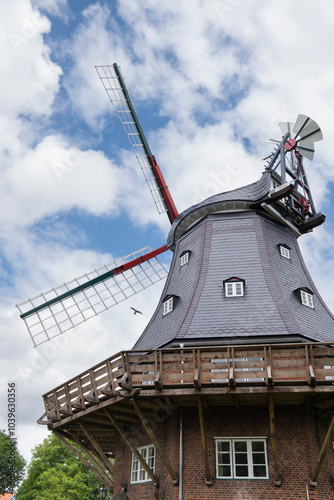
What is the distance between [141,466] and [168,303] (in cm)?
461

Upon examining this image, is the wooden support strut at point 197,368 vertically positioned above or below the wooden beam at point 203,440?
above

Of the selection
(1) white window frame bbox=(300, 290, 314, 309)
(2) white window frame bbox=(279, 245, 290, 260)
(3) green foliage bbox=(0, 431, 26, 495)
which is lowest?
(3) green foliage bbox=(0, 431, 26, 495)

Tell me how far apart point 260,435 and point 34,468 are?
71.7ft

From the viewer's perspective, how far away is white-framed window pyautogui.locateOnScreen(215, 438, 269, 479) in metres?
10.5

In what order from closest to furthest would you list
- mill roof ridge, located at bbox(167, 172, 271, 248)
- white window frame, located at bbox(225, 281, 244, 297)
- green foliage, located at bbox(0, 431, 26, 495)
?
white window frame, located at bbox(225, 281, 244, 297) → mill roof ridge, located at bbox(167, 172, 271, 248) → green foliage, located at bbox(0, 431, 26, 495)

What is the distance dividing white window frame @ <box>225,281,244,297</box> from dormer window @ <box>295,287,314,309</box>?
1.64 metres

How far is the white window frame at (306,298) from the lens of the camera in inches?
522

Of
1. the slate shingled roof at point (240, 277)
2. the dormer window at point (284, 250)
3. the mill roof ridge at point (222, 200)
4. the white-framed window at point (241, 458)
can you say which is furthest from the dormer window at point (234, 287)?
the white-framed window at point (241, 458)

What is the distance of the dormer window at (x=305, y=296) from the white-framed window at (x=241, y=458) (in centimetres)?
421

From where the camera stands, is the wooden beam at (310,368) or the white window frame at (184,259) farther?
the white window frame at (184,259)

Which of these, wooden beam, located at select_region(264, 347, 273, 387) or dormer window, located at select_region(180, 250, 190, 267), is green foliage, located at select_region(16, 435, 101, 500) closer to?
dormer window, located at select_region(180, 250, 190, 267)

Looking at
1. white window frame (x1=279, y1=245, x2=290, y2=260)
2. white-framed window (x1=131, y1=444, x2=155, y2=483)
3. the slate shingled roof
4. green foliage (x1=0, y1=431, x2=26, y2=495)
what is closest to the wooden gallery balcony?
white-framed window (x1=131, y1=444, x2=155, y2=483)

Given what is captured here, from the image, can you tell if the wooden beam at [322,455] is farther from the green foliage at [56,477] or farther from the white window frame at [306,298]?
A: the green foliage at [56,477]

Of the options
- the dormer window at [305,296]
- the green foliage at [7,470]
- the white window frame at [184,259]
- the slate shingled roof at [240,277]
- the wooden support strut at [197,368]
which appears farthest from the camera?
the green foliage at [7,470]
